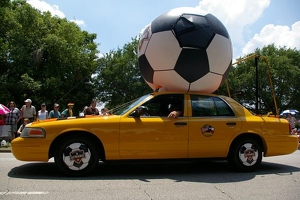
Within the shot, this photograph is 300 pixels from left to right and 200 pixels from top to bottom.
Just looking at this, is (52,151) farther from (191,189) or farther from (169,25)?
(169,25)

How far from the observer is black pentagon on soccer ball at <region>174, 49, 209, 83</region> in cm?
636

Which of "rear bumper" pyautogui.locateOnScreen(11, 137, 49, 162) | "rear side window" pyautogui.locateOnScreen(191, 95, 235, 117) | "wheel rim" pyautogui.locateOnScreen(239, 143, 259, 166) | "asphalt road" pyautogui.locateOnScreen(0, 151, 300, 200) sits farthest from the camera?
"wheel rim" pyautogui.locateOnScreen(239, 143, 259, 166)

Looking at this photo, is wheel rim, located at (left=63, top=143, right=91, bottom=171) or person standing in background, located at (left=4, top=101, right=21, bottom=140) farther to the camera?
person standing in background, located at (left=4, top=101, right=21, bottom=140)

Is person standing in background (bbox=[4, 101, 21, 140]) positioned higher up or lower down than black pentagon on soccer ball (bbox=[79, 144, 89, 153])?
higher up

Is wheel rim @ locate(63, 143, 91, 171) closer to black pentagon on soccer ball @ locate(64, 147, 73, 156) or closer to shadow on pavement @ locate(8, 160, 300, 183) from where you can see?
black pentagon on soccer ball @ locate(64, 147, 73, 156)

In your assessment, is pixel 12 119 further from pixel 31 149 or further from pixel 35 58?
pixel 35 58

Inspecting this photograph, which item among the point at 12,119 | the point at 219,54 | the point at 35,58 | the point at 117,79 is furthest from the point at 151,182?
the point at 117,79

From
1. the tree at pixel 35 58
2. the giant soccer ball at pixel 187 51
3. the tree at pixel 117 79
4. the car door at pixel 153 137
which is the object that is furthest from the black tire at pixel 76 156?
the tree at pixel 117 79

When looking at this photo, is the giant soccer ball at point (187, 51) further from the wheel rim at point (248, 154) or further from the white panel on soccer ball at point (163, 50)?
the wheel rim at point (248, 154)

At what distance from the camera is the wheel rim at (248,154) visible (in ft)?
20.6

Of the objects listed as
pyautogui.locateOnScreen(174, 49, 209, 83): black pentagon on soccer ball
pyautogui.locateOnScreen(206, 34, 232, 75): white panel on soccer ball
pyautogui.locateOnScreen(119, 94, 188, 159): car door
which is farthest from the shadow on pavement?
pyautogui.locateOnScreen(206, 34, 232, 75): white panel on soccer ball

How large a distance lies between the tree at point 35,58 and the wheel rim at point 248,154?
17349mm

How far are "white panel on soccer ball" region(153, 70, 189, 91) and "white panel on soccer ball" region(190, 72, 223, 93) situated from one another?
174 mm

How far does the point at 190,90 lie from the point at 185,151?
1284mm
